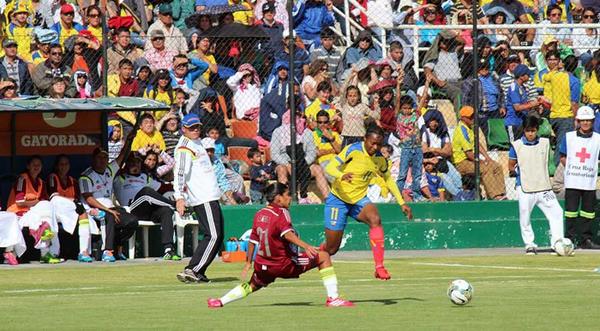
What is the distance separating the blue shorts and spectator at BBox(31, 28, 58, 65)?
819 cm

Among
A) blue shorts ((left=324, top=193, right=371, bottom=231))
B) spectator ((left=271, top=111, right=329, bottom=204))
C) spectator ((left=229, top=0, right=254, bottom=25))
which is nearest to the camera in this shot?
blue shorts ((left=324, top=193, right=371, bottom=231))

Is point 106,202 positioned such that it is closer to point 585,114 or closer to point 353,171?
point 353,171

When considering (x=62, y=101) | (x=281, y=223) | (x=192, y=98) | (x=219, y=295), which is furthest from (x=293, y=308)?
(x=192, y=98)

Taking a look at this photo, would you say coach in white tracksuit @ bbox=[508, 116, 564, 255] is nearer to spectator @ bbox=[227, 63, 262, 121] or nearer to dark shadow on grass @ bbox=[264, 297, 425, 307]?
spectator @ bbox=[227, 63, 262, 121]

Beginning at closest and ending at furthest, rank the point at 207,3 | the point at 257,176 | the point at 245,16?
the point at 257,176, the point at 207,3, the point at 245,16

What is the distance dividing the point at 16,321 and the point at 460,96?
1350 centimetres

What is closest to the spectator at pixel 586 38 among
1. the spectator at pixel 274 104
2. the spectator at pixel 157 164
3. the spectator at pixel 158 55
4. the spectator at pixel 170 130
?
the spectator at pixel 274 104

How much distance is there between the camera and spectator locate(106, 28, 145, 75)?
23688 mm

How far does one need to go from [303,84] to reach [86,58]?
3.84 meters

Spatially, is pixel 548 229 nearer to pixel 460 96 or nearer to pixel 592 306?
pixel 460 96

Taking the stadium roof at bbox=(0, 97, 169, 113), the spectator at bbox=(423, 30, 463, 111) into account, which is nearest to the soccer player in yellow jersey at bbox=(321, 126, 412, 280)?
the stadium roof at bbox=(0, 97, 169, 113)

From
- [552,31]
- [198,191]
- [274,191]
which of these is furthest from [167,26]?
[274,191]

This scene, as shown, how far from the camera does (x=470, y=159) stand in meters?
24.3

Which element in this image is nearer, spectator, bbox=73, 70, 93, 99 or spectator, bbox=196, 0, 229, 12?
spectator, bbox=73, 70, 93, 99
